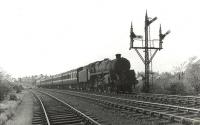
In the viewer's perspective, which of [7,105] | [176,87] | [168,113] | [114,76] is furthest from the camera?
[176,87]

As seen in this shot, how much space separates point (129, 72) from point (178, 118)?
58.2ft

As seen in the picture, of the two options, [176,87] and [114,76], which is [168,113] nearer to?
[114,76]

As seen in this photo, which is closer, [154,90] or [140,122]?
[140,122]

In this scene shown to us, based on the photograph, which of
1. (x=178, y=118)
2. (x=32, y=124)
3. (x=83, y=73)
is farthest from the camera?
(x=83, y=73)

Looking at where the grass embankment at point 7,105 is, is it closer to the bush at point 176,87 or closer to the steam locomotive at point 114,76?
the steam locomotive at point 114,76

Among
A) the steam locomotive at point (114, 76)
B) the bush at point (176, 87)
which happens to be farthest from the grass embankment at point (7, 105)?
the bush at point (176, 87)

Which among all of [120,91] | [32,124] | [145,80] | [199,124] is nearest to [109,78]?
[120,91]

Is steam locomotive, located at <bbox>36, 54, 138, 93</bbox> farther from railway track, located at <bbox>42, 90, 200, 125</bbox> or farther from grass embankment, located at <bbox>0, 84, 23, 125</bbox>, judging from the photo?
railway track, located at <bbox>42, 90, 200, 125</bbox>

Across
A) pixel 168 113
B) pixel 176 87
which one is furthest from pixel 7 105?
pixel 176 87

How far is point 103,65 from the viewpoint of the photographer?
102ft

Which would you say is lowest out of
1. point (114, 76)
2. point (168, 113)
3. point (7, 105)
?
point (7, 105)

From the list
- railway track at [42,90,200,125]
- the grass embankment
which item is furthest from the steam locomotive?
railway track at [42,90,200,125]

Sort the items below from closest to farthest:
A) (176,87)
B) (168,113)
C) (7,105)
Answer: (168,113) < (7,105) < (176,87)

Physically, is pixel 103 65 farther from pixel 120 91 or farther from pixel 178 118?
pixel 178 118
